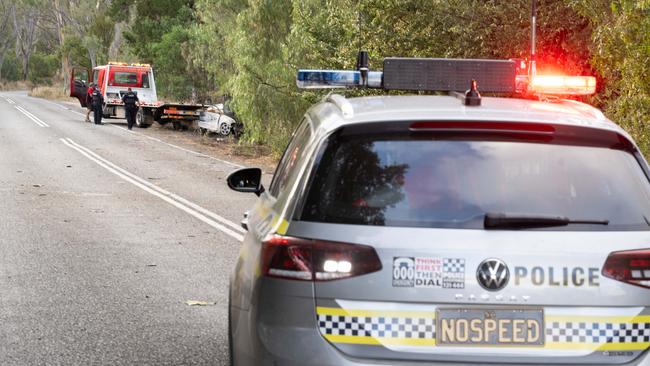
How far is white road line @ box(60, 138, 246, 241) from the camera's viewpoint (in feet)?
43.4

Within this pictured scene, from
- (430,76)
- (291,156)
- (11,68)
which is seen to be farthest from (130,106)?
(11,68)

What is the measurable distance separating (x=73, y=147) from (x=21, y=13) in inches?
3366

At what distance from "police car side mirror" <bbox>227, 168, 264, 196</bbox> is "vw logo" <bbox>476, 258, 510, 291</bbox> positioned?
8.51 ft

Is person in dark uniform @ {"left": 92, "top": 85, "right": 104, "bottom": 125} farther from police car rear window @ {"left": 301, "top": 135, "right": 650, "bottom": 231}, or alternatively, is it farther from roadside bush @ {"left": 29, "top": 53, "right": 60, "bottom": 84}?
roadside bush @ {"left": 29, "top": 53, "right": 60, "bottom": 84}

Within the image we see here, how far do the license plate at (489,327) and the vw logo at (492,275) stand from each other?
0.08 meters

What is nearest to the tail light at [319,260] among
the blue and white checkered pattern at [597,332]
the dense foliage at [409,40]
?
the blue and white checkered pattern at [597,332]

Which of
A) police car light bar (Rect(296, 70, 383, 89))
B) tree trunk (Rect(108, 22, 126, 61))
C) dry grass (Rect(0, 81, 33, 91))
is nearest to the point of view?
police car light bar (Rect(296, 70, 383, 89))

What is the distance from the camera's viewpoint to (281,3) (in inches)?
1120

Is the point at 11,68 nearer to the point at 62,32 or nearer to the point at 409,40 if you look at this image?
the point at 62,32

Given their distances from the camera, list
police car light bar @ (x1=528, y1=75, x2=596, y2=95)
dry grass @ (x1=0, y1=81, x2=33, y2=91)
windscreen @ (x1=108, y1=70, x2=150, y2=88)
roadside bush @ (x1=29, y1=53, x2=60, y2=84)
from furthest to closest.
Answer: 1. dry grass @ (x1=0, y1=81, x2=33, y2=91)
2. roadside bush @ (x1=29, y1=53, x2=60, y2=84)
3. windscreen @ (x1=108, y1=70, x2=150, y2=88)
4. police car light bar @ (x1=528, y1=75, x2=596, y2=95)

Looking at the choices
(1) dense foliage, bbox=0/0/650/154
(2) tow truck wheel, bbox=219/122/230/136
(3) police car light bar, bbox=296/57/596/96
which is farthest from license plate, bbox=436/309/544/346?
(2) tow truck wheel, bbox=219/122/230/136

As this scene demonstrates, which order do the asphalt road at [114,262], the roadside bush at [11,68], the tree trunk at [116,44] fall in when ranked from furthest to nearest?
the roadside bush at [11,68], the tree trunk at [116,44], the asphalt road at [114,262]

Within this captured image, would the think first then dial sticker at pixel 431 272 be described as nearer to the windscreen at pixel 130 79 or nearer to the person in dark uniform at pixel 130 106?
the person in dark uniform at pixel 130 106

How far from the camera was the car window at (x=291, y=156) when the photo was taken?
180 inches
